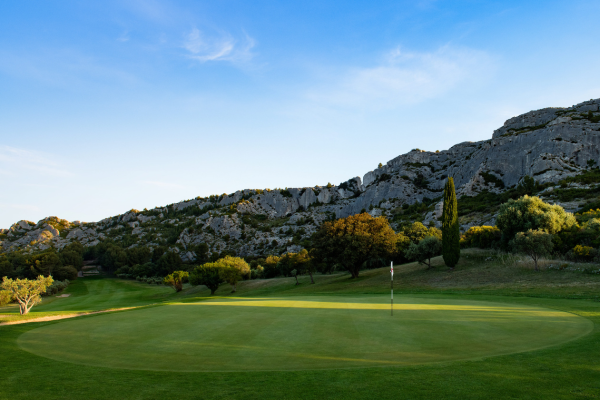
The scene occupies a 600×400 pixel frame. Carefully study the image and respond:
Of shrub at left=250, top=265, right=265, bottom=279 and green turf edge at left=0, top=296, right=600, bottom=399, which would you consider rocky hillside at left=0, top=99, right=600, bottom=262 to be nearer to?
shrub at left=250, top=265, right=265, bottom=279

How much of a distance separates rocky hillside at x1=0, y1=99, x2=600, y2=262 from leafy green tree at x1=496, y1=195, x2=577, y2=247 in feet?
66.4

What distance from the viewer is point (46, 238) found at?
13812 centimetres

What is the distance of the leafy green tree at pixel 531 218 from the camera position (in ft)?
108

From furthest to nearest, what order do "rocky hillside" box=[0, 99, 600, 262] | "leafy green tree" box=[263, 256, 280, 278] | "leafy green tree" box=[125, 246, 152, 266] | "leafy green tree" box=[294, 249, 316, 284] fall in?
"leafy green tree" box=[125, 246, 152, 266], "rocky hillside" box=[0, 99, 600, 262], "leafy green tree" box=[263, 256, 280, 278], "leafy green tree" box=[294, 249, 316, 284]

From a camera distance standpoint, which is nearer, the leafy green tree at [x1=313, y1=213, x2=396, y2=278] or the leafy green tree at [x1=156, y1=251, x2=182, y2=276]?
the leafy green tree at [x1=313, y1=213, x2=396, y2=278]

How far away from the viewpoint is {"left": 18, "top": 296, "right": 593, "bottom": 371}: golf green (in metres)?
8.32

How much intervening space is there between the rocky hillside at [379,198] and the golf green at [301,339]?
50.8 meters

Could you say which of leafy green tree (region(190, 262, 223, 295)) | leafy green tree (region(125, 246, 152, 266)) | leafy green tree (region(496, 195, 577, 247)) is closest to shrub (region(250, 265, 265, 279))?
leafy green tree (region(190, 262, 223, 295))

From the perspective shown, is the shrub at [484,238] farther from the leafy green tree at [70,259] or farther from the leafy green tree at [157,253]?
the leafy green tree at [70,259]

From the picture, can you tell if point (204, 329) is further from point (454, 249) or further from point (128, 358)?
point (454, 249)

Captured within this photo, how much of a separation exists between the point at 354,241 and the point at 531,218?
20.5 m

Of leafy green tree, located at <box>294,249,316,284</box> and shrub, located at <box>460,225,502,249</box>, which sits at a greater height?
shrub, located at <box>460,225,502,249</box>

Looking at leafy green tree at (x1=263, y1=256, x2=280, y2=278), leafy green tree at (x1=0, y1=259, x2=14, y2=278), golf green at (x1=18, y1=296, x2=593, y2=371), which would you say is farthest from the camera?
leafy green tree at (x1=0, y1=259, x2=14, y2=278)

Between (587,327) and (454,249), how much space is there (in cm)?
2789
